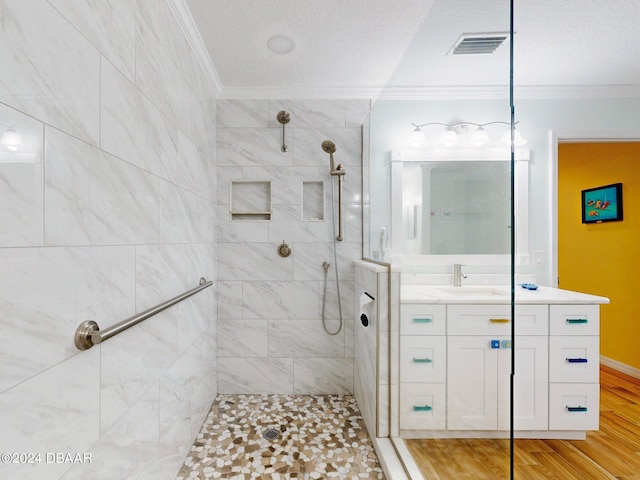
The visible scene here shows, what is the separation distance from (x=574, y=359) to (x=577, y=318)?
0.55 feet

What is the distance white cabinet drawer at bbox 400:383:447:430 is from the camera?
5.02 feet

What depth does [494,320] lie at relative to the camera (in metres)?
1.26

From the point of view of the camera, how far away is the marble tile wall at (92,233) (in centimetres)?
63

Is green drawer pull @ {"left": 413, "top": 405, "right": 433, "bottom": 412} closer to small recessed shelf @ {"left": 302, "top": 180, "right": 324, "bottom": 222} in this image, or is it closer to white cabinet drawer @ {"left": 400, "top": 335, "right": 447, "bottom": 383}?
white cabinet drawer @ {"left": 400, "top": 335, "right": 447, "bottom": 383}

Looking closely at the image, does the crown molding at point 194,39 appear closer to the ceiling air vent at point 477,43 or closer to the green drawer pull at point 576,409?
the ceiling air vent at point 477,43

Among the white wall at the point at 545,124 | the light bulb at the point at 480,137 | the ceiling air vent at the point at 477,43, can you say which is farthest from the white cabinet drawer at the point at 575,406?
the ceiling air vent at the point at 477,43

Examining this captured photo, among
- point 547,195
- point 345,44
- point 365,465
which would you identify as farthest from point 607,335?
point 345,44

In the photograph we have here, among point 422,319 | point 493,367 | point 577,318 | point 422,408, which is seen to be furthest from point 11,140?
point 422,408

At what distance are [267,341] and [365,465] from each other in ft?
3.41

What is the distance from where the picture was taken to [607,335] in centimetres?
67

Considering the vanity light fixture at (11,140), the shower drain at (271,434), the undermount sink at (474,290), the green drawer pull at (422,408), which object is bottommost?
the shower drain at (271,434)

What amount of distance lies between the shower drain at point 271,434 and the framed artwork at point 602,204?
6.13 ft

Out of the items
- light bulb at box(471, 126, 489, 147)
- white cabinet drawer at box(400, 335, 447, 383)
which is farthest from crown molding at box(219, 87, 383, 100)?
white cabinet drawer at box(400, 335, 447, 383)

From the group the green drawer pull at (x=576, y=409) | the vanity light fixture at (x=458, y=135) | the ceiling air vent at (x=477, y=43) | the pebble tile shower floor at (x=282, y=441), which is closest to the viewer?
the green drawer pull at (x=576, y=409)
